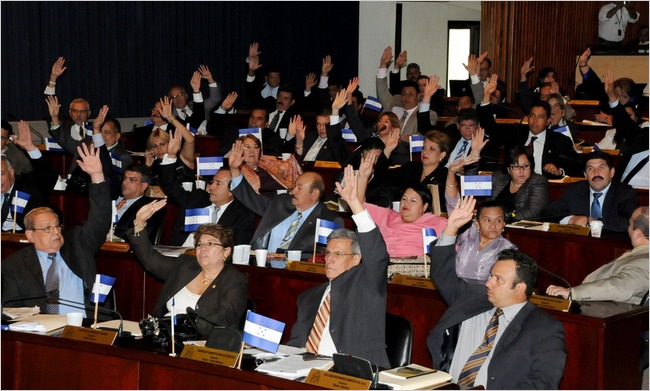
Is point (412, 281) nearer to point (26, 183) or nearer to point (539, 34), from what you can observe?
point (26, 183)

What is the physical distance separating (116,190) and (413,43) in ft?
28.3

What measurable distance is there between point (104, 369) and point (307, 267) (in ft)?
5.13

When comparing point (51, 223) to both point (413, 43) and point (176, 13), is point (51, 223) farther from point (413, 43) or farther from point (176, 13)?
point (413, 43)

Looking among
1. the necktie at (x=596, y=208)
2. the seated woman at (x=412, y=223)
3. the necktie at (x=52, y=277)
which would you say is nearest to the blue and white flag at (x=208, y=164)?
the seated woman at (x=412, y=223)

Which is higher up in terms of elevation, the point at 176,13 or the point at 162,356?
the point at 176,13

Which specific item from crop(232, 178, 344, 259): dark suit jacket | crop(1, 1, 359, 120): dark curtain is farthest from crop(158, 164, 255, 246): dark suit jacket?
crop(1, 1, 359, 120): dark curtain

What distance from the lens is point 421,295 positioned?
4.75m

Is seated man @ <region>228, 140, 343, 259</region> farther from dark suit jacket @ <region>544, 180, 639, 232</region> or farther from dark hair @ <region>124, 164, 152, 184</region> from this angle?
dark suit jacket @ <region>544, 180, 639, 232</region>

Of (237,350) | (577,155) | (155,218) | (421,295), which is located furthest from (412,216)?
(577,155)

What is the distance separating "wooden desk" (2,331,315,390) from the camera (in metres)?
3.46

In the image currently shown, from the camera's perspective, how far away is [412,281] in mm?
4852

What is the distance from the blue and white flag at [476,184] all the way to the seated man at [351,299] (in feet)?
6.56

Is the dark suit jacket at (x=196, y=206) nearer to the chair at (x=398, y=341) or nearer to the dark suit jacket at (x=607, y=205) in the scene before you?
the dark suit jacket at (x=607, y=205)

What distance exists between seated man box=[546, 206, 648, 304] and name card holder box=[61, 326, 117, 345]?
6.20 feet
